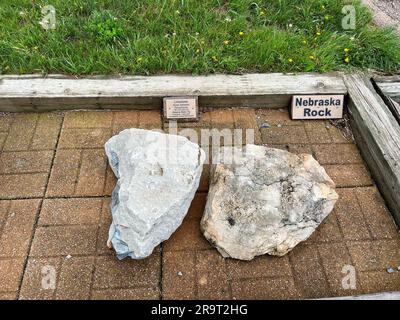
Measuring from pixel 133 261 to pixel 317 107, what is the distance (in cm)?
183

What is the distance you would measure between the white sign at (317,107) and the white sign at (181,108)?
2.51 ft

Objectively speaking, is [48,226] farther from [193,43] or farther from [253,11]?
[253,11]

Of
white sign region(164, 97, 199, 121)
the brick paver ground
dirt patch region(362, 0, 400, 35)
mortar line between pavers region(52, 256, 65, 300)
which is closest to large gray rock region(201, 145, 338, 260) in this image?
the brick paver ground

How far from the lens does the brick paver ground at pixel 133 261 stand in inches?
94.4

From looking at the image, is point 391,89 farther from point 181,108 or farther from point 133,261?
point 133,261

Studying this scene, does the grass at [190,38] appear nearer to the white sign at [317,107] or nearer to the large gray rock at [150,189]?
the white sign at [317,107]

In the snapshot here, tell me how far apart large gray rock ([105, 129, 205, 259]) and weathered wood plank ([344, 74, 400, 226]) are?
1.23 metres

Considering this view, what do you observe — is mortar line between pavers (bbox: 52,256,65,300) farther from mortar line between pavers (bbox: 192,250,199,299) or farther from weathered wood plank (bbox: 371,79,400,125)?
weathered wood plank (bbox: 371,79,400,125)

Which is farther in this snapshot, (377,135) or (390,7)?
(390,7)

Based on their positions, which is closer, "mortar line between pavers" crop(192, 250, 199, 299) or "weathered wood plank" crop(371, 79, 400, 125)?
"mortar line between pavers" crop(192, 250, 199, 299)

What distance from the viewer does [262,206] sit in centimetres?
247

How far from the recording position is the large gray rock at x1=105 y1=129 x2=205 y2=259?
2334 mm

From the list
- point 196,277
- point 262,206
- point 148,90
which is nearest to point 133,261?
point 196,277

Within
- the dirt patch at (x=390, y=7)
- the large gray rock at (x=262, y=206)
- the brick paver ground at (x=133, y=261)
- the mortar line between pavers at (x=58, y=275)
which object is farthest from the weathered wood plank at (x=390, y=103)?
the mortar line between pavers at (x=58, y=275)
